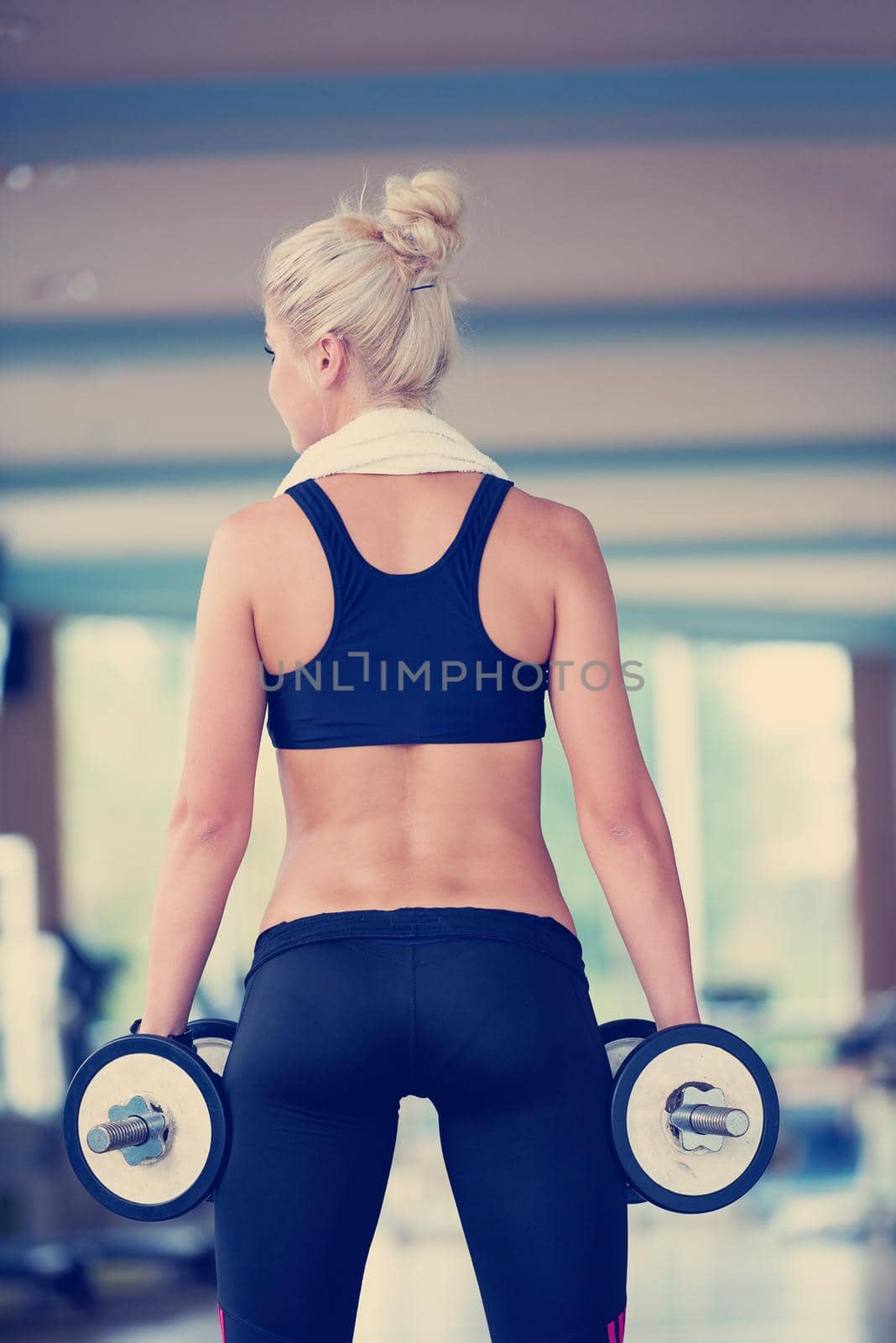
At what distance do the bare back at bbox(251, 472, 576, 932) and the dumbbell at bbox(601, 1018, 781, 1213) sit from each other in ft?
0.44

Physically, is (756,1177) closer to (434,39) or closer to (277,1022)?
(277,1022)

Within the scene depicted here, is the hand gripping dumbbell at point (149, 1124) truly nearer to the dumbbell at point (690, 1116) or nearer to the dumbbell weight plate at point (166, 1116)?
the dumbbell weight plate at point (166, 1116)

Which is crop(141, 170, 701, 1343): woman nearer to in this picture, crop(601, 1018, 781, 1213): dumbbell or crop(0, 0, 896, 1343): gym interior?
crop(601, 1018, 781, 1213): dumbbell

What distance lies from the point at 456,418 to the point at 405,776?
4.11m

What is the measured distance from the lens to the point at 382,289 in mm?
1286

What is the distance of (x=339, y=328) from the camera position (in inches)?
51.2

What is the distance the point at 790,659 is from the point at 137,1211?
28.0 feet

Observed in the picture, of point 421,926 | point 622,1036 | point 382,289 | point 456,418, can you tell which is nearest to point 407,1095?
point 421,926

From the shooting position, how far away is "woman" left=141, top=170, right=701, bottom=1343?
1.19 metres

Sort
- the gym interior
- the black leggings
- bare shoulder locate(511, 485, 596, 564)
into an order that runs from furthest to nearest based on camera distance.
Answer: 1. the gym interior
2. bare shoulder locate(511, 485, 596, 564)
3. the black leggings

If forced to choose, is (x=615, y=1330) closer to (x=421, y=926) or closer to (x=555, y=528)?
(x=421, y=926)

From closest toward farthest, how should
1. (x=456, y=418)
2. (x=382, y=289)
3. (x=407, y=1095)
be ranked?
(x=407, y=1095) < (x=382, y=289) < (x=456, y=418)

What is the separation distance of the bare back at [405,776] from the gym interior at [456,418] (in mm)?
683

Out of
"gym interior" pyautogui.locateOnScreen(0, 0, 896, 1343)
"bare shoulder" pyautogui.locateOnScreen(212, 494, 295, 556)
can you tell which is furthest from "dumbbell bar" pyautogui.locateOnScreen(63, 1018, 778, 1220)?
"gym interior" pyautogui.locateOnScreen(0, 0, 896, 1343)
